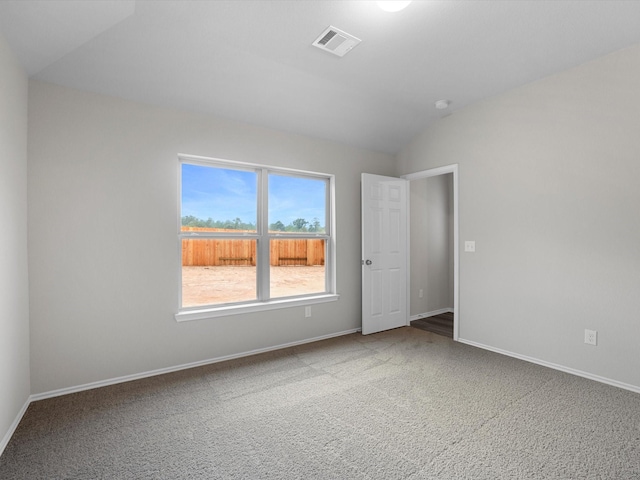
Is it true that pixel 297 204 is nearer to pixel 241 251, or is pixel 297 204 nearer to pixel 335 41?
pixel 241 251

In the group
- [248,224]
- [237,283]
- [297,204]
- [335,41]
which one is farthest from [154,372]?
[335,41]

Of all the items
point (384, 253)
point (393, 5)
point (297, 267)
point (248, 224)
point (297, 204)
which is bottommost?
point (297, 267)

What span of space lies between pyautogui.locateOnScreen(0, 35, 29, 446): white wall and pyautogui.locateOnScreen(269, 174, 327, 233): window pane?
80.9 inches

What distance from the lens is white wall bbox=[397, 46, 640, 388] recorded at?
2.60m

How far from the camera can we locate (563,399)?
2422mm

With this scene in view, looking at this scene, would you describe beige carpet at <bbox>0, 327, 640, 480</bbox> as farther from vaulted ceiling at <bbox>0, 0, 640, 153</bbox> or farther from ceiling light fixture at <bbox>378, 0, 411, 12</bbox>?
ceiling light fixture at <bbox>378, 0, 411, 12</bbox>

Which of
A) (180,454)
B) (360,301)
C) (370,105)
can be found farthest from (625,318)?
(180,454)

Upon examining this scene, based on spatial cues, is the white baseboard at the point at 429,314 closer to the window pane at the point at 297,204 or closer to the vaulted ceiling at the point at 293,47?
the window pane at the point at 297,204

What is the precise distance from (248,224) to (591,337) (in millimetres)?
3289

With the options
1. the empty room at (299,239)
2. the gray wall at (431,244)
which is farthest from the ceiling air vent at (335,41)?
the gray wall at (431,244)

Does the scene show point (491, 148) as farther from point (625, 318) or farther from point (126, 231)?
point (126, 231)

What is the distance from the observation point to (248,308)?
3342 mm

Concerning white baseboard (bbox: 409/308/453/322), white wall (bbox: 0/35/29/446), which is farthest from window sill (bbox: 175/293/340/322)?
white baseboard (bbox: 409/308/453/322)

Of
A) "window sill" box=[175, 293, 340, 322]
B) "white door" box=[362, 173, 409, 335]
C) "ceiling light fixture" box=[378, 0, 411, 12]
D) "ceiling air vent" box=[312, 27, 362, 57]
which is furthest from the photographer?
"white door" box=[362, 173, 409, 335]
